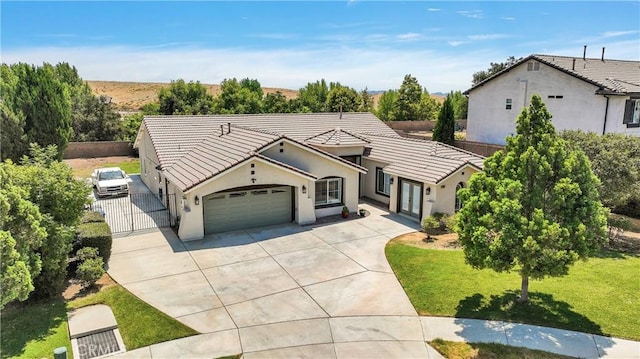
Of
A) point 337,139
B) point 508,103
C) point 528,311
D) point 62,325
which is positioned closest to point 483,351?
point 528,311

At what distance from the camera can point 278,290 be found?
13375mm

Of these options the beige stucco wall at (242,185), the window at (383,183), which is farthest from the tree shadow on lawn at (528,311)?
the window at (383,183)

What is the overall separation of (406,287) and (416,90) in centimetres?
5086

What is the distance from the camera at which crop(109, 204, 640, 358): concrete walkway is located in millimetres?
10289

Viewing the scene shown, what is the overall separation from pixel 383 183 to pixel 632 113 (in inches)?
690

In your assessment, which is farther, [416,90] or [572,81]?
[416,90]

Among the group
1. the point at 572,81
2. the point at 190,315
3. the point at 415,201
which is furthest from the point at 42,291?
the point at 572,81

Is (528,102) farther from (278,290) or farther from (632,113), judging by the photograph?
(278,290)

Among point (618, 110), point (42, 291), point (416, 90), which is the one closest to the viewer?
point (42, 291)

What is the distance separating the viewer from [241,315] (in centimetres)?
1181

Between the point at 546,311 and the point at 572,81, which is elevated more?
the point at 572,81

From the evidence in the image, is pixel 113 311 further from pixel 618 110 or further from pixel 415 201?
pixel 618 110

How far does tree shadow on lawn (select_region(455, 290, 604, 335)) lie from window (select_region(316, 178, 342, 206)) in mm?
10313

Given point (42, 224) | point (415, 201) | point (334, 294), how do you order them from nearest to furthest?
point (42, 224) < point (334, 294) < point (415, 201)
